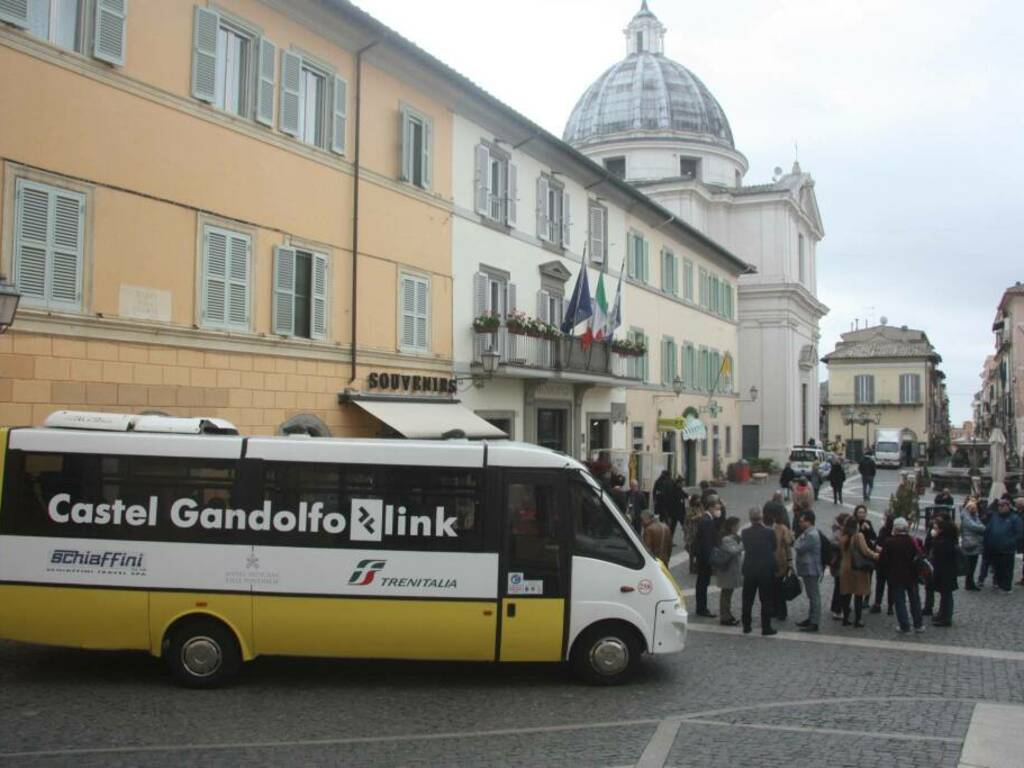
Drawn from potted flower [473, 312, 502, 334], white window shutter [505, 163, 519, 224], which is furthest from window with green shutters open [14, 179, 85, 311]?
white window shutter [505, 163, 519, 224]

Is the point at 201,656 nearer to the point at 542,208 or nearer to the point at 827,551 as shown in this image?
the point at 827,551

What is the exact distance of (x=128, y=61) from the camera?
14125mm

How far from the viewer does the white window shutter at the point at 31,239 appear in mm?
12711

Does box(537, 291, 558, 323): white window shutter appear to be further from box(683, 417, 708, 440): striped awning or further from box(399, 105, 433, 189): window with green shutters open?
box(683, 417, 708, 440): striped awning

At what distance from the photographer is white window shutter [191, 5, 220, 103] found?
1520cm

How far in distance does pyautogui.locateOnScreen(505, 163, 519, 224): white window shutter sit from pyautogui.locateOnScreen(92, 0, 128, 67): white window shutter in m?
11.5

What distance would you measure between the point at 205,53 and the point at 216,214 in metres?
2.46

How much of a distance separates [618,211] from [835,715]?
79.4 ft

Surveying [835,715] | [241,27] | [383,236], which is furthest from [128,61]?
[835,715]

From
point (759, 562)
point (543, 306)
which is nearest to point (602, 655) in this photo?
point (759, 562)

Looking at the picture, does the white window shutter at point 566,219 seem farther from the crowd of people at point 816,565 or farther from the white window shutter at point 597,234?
the crowd of people at point 816,565

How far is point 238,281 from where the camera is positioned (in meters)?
16.1

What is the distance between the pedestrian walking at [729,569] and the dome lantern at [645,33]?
56.1 meters

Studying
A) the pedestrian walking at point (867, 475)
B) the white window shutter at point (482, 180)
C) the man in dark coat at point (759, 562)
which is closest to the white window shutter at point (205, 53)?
the white window shutter at point (482, 180)
